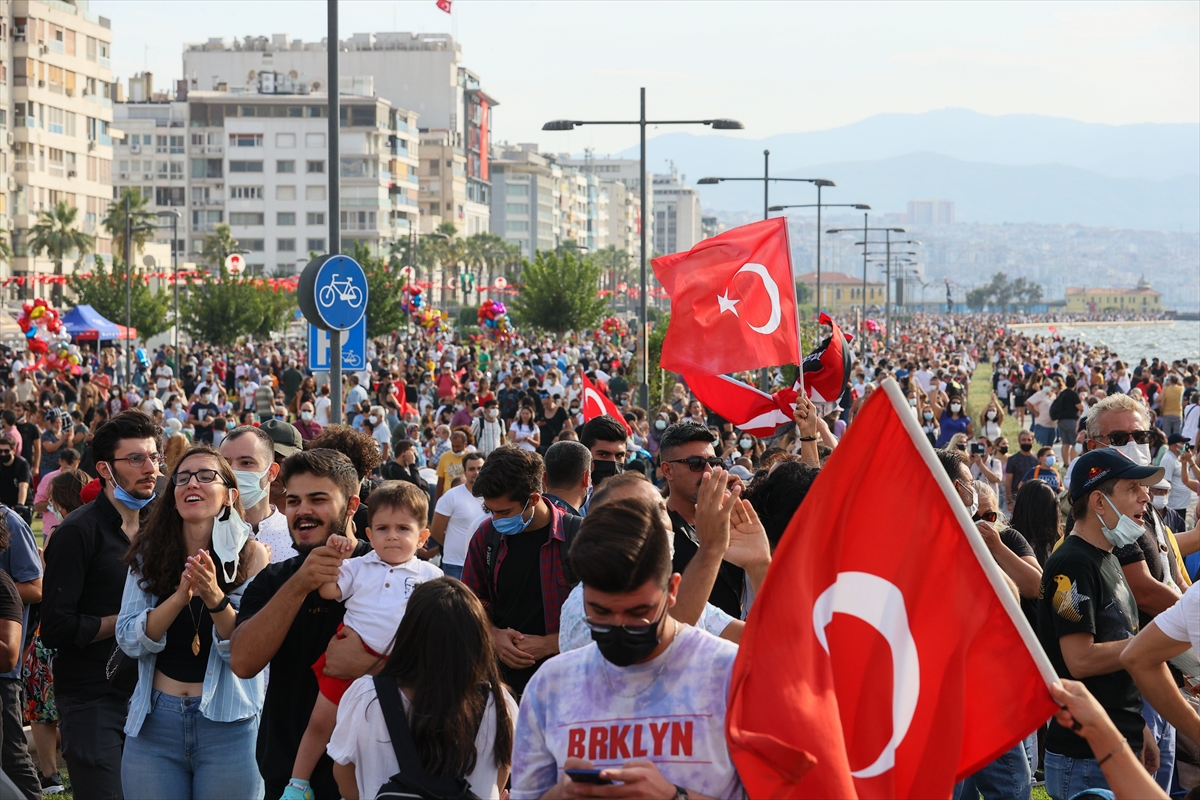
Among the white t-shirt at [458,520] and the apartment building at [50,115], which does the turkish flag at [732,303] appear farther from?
the apartment building at [50,115]

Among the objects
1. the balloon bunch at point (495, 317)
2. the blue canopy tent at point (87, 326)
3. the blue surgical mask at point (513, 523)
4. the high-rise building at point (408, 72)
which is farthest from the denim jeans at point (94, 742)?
the high-rise building at point (408, 72)

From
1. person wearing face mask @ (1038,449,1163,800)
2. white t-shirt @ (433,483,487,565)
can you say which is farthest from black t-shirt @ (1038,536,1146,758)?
white t-shirt @ (433,483,487,565)

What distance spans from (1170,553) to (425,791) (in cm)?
379

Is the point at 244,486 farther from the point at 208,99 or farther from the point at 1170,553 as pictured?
the point at 208,99

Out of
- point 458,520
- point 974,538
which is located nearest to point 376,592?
point 974,538

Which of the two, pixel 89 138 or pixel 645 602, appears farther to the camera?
pixel 89 138

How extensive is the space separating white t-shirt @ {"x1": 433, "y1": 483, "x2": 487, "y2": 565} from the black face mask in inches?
240

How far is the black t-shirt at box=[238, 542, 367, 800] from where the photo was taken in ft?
15.4

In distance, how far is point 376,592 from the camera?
4.51m

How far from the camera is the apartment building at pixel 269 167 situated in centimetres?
12000

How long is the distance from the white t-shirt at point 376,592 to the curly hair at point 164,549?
26.2 inches

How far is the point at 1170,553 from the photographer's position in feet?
20.1

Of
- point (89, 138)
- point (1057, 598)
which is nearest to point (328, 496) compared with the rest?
point (1057, 598)

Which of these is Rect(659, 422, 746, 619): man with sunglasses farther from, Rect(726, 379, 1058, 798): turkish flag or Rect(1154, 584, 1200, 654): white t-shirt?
Rect(726, 379, 1058, 798): turkish flag
